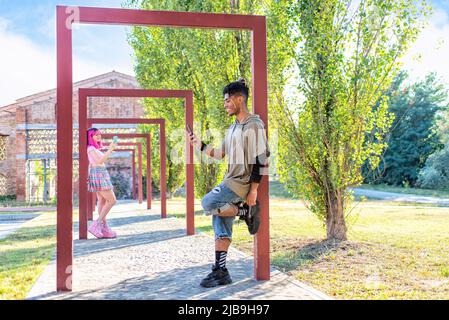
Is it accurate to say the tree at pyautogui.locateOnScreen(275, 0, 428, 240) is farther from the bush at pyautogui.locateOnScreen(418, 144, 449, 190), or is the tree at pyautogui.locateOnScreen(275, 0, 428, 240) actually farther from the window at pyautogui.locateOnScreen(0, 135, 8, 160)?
the bush at pyautogui.locateOnScreen(418, 144, 449, 190)

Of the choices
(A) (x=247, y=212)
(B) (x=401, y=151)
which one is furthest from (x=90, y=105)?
(A) (x=247, y=212)

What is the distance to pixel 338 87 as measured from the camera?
8117mm

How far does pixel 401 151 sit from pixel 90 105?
872 inches

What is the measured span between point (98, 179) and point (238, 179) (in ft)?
15.1

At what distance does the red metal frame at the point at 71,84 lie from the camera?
5.21 metres

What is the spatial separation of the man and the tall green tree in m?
32.6

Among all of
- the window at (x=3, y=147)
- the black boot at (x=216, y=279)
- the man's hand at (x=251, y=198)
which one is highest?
the window at (x=3, y=147)

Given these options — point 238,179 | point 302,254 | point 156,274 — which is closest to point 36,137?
point 302,254

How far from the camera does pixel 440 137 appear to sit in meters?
35.3

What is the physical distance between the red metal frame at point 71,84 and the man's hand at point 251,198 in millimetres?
297

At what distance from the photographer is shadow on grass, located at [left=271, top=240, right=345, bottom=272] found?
6.83 meters

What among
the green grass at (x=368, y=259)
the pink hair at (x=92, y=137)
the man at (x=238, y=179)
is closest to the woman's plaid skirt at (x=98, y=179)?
the pink hair at (x=92, y=137)

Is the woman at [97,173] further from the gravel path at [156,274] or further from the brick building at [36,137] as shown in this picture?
the brick building at [36,137]

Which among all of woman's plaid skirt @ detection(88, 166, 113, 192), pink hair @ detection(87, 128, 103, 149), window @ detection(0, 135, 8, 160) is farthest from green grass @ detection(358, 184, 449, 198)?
window @ detection(0, 135, 8, 160)
